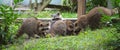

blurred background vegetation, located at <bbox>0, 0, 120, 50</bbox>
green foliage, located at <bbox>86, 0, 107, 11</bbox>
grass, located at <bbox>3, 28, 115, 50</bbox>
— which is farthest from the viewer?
green foliage, located at <bbox>86, 0, 107, 11</bbox>

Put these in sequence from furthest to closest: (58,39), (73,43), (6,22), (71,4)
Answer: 1. (71,4)
2. (58,39)
3. (6,22)
4. (73,43)

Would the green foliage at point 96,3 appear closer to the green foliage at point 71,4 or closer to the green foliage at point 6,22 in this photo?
the green foliage at point 71,4

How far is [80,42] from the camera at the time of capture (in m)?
8.11

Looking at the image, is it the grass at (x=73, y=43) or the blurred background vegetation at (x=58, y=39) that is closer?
the blurred background vegetation at (x=58, y=39)

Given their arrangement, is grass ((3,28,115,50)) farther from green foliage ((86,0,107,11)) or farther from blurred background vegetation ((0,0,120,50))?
green foliage ((86,0,107,11))

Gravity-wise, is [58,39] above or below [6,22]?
below

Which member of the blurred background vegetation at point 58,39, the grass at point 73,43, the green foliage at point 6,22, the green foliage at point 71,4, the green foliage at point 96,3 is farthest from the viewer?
the green foliage at point 71,4

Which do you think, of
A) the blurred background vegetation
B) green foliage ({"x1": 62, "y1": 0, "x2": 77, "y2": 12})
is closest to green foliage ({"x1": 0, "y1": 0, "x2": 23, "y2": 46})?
the blurred background vegetation

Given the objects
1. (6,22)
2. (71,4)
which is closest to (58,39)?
(6,22)

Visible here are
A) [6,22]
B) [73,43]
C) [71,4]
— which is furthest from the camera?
[71,4]

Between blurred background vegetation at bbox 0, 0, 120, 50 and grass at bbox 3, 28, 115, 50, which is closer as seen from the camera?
blurred background vegetation at bbox 0, 0, 120, 50

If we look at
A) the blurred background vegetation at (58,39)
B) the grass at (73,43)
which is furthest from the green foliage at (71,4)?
the grass at (73,43)

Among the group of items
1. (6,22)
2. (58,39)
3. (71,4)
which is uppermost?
(6,22)

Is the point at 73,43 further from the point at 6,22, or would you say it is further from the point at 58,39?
the point at 6,22
